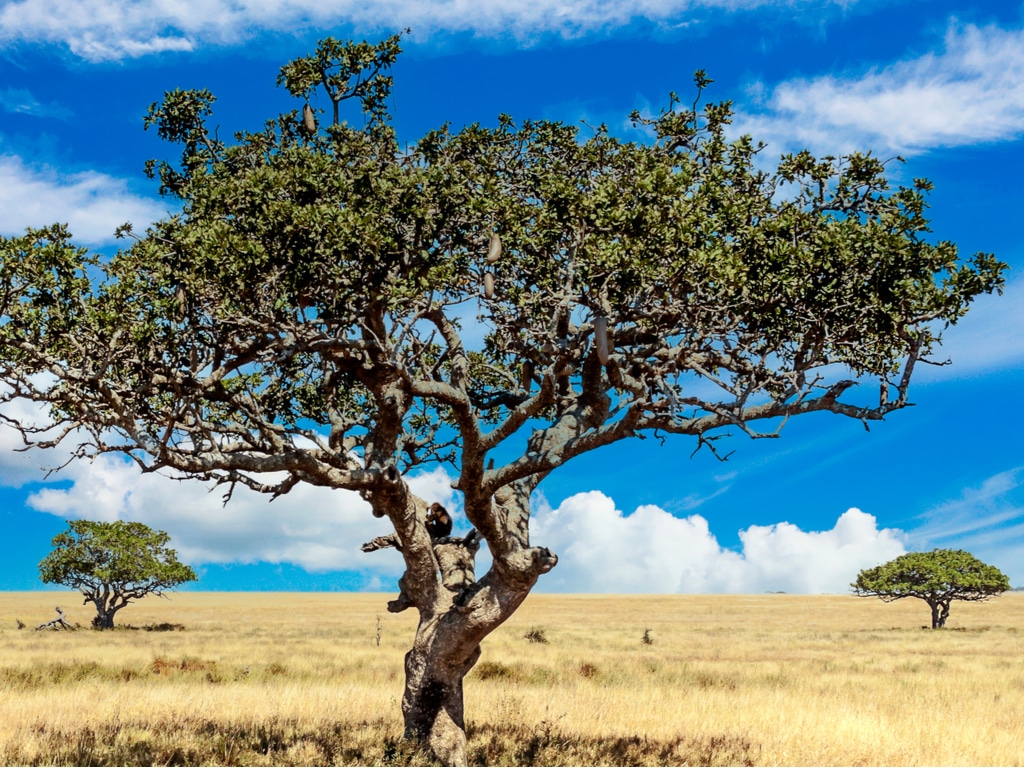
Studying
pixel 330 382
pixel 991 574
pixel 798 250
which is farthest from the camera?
pixel 991 574

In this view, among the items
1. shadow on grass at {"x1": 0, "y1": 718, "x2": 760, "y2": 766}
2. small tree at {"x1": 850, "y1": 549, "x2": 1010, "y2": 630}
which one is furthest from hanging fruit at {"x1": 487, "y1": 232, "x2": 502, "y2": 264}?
small tree at {"x1": 850, "y1": 549, "x2": 1010, "y2": 630}

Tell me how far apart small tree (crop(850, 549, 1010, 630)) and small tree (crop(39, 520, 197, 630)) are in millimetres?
54483

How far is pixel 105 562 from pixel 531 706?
43642mm

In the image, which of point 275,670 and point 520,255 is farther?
point 275,670

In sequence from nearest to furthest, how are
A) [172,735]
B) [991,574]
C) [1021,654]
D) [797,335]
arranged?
[797,335] < [172,735] < [1021,654] < [991,574]

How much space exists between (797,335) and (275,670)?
23.2 m

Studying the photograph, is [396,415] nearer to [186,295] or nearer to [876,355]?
[186,295]

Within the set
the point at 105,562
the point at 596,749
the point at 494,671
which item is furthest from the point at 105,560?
the point at 596,749

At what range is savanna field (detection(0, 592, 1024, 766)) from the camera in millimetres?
14688

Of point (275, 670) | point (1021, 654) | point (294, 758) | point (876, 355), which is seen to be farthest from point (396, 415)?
point (1021, 654)

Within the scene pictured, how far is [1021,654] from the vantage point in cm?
4009

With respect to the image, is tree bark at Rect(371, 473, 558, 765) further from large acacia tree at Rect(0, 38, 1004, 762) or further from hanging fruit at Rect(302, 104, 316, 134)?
hanging fruit at Rect(302, 104, 316, 134)

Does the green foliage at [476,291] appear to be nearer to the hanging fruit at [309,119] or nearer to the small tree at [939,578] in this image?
the hanging fruit at [309,119]

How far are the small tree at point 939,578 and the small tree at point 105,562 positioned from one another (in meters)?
54.5
